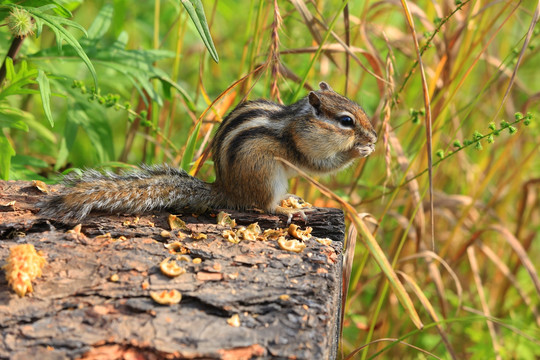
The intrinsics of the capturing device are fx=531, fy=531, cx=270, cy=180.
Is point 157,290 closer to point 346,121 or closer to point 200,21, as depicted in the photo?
point 200,21

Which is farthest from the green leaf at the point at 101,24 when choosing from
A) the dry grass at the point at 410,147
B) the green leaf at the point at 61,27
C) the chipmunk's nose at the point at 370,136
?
the chipmunk's nose at the point at 370,136

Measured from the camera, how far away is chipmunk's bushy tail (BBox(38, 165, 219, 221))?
2.14 meters

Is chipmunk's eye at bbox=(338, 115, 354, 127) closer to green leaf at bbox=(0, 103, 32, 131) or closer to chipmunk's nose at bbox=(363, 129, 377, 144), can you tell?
chipmunk's nose at bbox=(363, 129, 377, 144)

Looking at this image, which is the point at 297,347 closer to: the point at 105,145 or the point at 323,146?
the point at 323,146

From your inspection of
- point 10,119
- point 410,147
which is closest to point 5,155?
point 10,119

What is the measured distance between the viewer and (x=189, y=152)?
8.43 ft

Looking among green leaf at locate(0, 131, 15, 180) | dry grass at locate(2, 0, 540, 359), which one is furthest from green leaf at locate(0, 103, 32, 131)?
dry grass at locate(2, 0, 540, 359)

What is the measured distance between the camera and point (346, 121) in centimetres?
275

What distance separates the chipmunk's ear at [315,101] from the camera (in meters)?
2.66

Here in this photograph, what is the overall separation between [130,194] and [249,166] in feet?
1.92

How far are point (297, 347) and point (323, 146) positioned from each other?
136 cm

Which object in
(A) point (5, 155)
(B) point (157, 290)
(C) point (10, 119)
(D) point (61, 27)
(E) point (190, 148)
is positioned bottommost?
(B) point (157, 290)

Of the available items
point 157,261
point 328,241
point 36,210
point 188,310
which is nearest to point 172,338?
point 188,310

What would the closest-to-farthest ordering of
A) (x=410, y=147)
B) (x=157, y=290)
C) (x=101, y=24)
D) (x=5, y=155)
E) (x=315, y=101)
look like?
(x=157, y=290) < (x=5, y=155) < (x=315, y=101) < (x=101, y=24) < (x=410, y=147)
